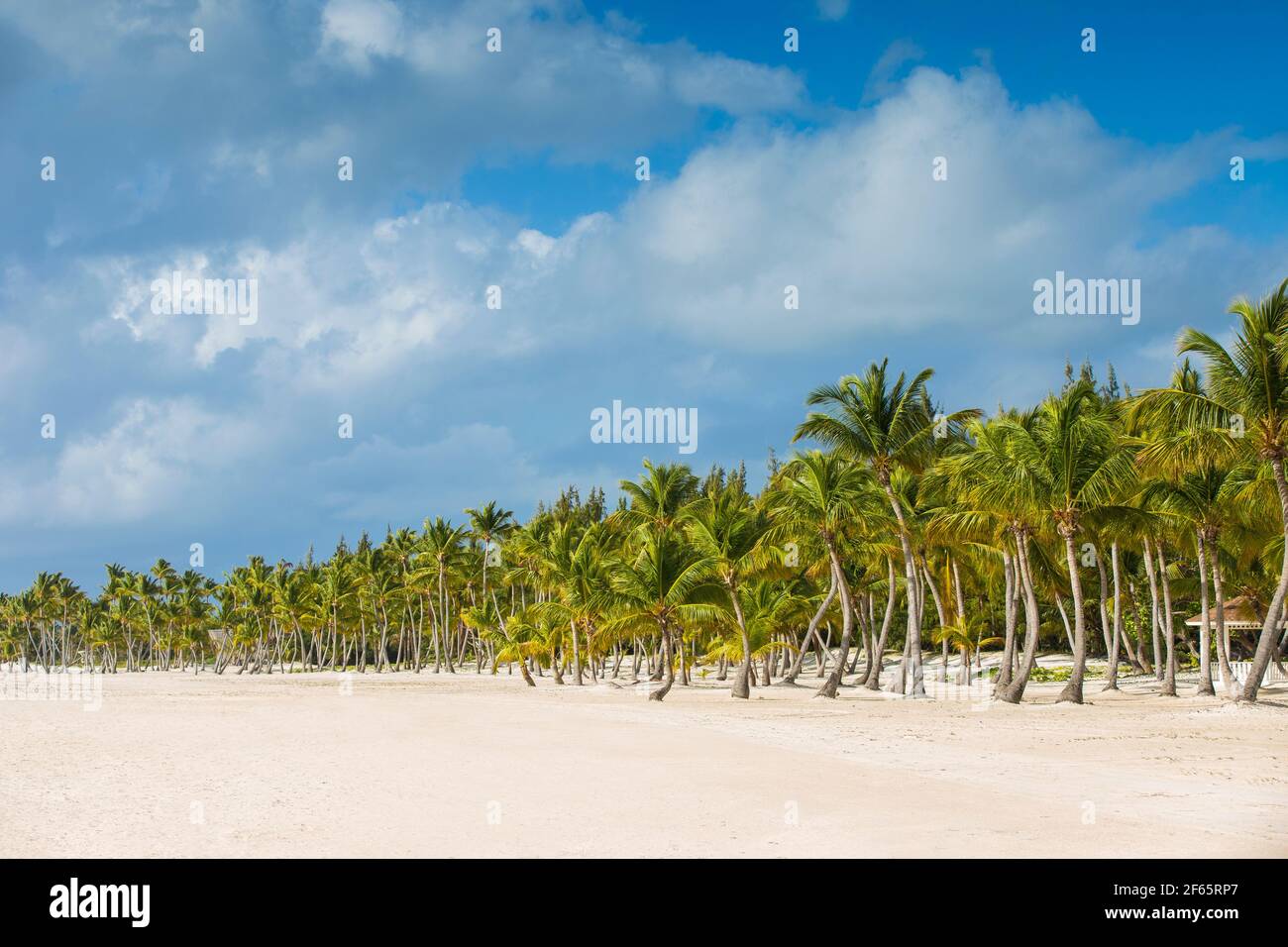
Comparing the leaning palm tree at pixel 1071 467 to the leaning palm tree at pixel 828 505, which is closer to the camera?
the leaning palm tree at pixel 1071 467

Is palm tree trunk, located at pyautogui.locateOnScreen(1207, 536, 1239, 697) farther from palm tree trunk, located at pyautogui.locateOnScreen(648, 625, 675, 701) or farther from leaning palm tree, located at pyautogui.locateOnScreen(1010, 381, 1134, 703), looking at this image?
palm tree trunk, located at pyautogui.locateOnScreen(648, 625, 675, 701)

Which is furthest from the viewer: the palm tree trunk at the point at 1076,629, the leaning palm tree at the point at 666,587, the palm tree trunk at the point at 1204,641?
the leaning palm tree at the point at 666,587

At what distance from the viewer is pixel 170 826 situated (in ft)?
31.4

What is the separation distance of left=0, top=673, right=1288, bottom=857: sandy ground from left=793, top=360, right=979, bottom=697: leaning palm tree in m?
8.51

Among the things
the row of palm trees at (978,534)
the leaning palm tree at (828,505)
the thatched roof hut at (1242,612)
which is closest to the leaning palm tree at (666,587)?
the row of palm trees at (978,534)

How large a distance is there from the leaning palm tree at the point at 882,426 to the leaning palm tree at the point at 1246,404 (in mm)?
7963

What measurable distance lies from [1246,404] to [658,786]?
61.7ft

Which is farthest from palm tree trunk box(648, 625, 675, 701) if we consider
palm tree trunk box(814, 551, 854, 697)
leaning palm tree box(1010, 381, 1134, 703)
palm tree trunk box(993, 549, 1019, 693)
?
leaning palm tree box(1010, 381, 1134, 703)

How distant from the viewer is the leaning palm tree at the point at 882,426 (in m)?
31.1

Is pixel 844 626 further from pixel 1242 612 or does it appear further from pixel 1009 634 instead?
pixel 1242 612

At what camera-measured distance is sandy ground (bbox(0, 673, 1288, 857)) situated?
28.3 ft

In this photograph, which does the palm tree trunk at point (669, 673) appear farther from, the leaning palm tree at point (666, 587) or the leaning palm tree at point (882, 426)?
the leaning palm tree at point (882, 426)
